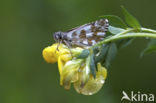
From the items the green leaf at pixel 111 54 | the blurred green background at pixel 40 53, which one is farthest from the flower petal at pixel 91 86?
the blurred green background at pixel 40 53

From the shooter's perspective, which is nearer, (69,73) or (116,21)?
(69,73)

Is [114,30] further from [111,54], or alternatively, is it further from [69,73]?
[69,73]

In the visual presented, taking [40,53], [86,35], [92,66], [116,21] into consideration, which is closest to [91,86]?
[92,66]

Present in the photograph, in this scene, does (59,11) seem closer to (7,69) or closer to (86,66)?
(7,69)

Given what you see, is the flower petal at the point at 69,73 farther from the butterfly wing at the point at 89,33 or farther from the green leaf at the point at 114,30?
the green leaf at the point at 114,30

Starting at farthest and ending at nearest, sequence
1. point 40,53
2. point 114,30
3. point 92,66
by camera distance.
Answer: point 40,53
point 114,30
point 92,66

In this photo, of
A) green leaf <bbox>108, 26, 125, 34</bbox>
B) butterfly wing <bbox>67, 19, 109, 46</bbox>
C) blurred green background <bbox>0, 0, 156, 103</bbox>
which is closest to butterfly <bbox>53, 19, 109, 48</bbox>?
butterfly wing <bbox>67, 19, 109, 46</bbox>
